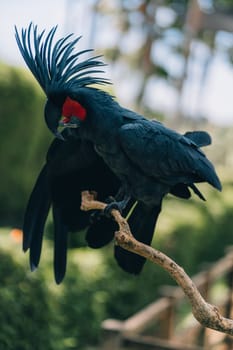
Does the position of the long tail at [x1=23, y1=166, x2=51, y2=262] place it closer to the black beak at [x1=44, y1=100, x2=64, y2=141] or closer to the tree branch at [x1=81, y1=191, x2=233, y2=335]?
the black beak at [x1=44, y1=100, x2=64, y2=141]

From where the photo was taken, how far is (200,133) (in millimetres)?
4723

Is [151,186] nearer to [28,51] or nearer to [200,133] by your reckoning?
[200,133]

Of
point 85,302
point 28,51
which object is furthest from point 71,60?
point 85,302

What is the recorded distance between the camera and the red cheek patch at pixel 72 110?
4.19 metres

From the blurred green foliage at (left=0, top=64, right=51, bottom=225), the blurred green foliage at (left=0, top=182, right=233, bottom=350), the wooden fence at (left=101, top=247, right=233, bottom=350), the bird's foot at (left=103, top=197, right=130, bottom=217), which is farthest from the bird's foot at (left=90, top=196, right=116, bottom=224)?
the blurred green foliage at (left=0, top=64, right=51, bottom=225)

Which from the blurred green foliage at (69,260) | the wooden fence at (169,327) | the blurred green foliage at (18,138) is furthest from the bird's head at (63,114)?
the blurred green foliage at (18,138)

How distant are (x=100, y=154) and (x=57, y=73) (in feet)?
1.78

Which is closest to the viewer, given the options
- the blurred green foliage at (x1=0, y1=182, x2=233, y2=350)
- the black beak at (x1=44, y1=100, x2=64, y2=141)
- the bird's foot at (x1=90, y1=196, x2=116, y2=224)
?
the black beak at (x1=44, y1=100, x2=64, y2=141)

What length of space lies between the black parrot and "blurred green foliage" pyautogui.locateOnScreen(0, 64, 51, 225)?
711cm

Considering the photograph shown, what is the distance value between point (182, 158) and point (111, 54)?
2259 centimetres

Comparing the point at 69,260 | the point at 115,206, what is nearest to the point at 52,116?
the point at 115,206

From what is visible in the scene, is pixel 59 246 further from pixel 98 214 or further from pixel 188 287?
pixel 188 287

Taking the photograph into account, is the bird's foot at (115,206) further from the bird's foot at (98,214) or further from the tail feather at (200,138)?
the tail feather at (200,138)

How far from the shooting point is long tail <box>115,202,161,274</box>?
15.1ft
